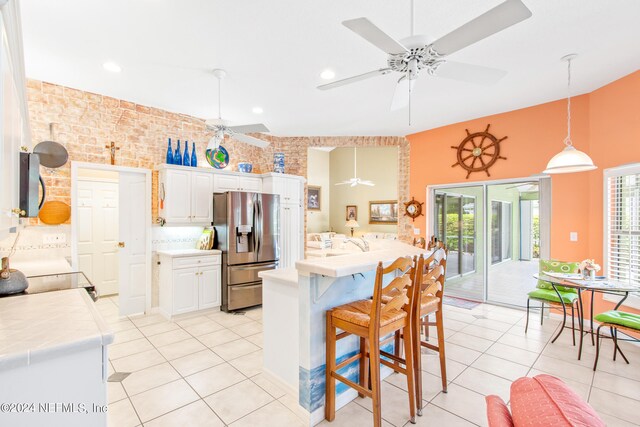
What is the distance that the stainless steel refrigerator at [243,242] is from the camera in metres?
4.45

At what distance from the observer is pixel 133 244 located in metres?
4.34

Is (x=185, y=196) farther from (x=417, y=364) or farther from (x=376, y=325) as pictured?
(x=417, y=364)

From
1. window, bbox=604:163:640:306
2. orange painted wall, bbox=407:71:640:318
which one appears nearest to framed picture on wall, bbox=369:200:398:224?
orange painted wall, bbox=407:71:640:318

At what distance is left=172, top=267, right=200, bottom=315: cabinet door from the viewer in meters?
4.12

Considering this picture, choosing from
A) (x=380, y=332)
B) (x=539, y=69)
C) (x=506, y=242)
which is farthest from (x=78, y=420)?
(x=506, y=242)

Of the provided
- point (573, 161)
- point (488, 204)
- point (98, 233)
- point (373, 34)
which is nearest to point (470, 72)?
point (373, 34)

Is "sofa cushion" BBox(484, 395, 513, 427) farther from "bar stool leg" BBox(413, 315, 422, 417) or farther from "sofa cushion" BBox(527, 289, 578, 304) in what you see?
"sofa cushion" BBox(527, 289, 578, 304)

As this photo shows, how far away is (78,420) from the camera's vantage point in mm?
1114

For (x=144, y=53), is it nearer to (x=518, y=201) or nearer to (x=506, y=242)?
(x=518, y=201)

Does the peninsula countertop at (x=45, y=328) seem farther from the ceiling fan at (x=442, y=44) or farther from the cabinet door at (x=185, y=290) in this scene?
the cabinet door at (x=185, y=290)

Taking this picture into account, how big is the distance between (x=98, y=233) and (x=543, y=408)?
20.7ft

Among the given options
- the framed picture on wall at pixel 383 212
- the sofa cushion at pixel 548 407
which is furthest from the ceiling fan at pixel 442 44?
the framed picture on wall at pixel 383 212

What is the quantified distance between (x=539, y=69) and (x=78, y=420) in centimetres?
467

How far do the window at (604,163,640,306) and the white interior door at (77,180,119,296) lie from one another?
7.42 m
